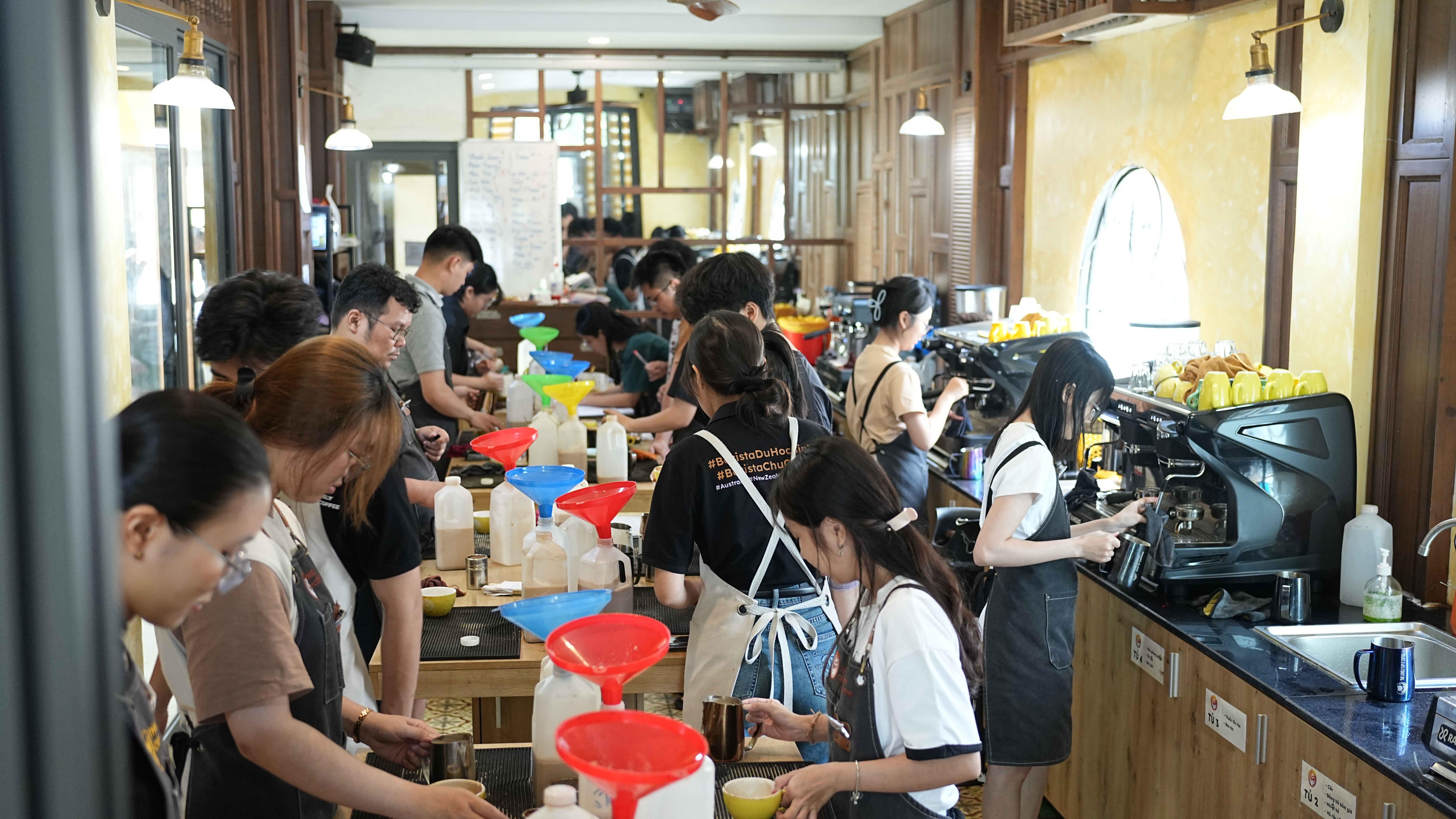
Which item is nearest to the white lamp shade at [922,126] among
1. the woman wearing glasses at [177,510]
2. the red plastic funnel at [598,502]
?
the red plastic funnel at [598,502]

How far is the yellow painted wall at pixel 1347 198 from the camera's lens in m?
3.04

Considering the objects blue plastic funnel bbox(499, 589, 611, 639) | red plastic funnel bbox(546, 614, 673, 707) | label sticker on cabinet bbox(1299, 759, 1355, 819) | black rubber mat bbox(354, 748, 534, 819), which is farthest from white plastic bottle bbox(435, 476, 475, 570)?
label sticker on cabinet bbox(1299, 759, 1355, 819)

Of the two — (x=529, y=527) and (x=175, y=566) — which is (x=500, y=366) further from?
(x=175, y=566)

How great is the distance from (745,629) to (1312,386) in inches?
65.5

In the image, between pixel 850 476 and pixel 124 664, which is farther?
pixel 850 476

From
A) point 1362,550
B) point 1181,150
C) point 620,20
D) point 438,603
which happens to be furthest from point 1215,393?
point 620,20

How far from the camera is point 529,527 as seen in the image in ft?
11.2

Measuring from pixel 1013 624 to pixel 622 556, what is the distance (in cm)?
100

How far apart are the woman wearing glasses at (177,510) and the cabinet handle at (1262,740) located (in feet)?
7.10

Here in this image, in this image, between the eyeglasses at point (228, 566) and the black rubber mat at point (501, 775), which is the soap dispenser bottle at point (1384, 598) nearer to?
the black rubber mat at point (501, 775)

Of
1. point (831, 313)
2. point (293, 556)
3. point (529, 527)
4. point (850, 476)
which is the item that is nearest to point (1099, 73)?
point (831, 313)

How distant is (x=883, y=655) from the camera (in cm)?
185

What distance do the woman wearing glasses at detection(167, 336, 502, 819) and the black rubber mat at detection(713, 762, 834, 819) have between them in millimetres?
467

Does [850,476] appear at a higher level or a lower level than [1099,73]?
lower
